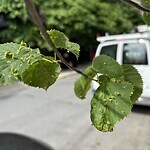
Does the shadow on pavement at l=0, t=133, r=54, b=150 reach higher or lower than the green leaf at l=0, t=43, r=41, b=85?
lower

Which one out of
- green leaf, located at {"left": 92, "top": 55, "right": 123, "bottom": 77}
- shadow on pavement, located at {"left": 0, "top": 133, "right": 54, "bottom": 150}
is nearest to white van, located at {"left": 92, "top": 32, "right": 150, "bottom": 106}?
shadow on pavement, located at {"left": 0, "top": 133, "right": 54, "bottom": 150}

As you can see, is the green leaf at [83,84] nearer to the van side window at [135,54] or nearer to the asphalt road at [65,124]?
the asphalt road at [65,124]

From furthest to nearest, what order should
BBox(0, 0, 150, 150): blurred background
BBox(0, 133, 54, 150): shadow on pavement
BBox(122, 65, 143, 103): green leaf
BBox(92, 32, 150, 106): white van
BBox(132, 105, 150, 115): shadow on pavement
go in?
BBox(132, 105, 150, 115): shadow on pavement < BBox(92, 32, 150, 106): white van < BBox(0, 0, 150, 150): blurred background < BBox(0, 133, 54, 150): shadow on pavement < BBox(122, 65, 143, 103): green leaf

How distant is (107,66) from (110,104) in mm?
68

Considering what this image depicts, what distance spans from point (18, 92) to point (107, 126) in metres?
7.84

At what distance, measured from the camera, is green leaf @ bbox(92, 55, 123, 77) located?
22.0 inches

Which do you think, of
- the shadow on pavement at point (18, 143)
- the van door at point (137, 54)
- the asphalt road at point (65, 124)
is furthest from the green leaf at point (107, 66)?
the van door at point (137, 54)

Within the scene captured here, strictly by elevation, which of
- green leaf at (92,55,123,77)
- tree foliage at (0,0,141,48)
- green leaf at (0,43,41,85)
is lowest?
tree foliage at (0,0,141,48)

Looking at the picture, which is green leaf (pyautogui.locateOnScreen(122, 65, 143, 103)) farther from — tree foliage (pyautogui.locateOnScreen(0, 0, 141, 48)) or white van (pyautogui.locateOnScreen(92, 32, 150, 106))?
tree foliage (pyautogui.locateOnScreen(0, 0, 141, 48))

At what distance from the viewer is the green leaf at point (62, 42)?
56cm

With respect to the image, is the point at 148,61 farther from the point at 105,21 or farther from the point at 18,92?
the point at 105,21

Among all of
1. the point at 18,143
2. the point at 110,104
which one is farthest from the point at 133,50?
the point at 110,104

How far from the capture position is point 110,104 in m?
0.55

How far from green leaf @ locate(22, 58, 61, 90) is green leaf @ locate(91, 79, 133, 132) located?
0.27ft
